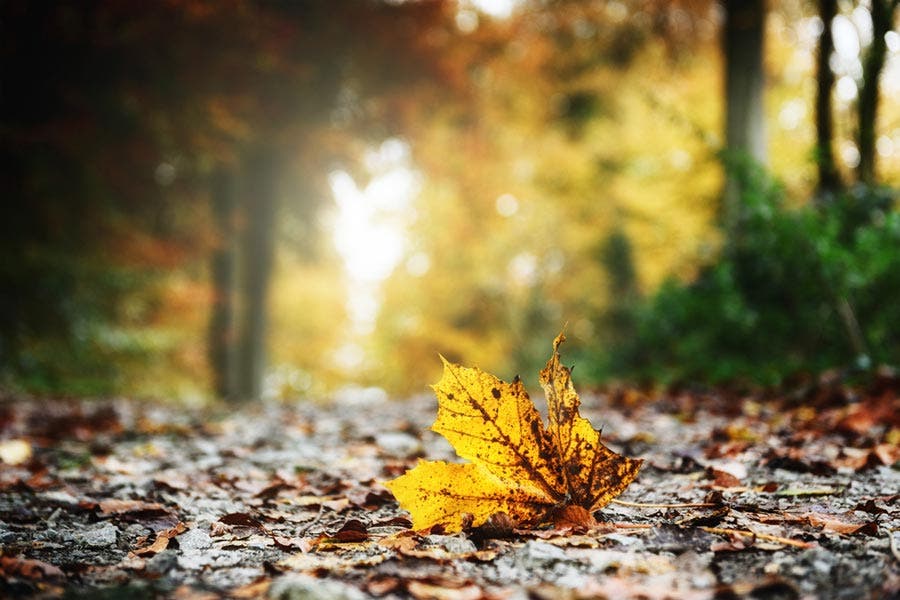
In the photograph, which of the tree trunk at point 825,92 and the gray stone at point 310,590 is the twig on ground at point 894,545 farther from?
the tree trunk at point 825,92

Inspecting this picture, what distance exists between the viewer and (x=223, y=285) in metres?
9.91

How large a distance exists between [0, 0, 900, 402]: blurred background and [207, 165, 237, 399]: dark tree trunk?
0.17ft

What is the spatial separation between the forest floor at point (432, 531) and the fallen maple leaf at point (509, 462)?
0.20ft

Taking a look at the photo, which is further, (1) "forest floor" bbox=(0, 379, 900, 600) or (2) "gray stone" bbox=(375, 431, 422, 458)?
(2) "gray stone" bbox=(375, 431, 422, 458)

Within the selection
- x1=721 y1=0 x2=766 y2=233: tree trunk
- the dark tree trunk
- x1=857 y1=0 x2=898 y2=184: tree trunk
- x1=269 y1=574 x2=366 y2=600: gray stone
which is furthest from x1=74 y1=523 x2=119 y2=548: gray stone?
the dark tree trunk

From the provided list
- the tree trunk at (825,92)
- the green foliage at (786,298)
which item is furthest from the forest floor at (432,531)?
the tree trunk at (825,92)

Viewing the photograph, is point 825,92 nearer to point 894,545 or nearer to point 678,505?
point 678,505

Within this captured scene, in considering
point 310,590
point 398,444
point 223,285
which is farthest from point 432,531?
point 223,285

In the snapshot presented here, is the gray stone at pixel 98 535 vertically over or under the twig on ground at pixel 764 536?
over

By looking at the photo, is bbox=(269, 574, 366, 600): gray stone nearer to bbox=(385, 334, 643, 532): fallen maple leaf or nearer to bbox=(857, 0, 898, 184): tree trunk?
bbox=(385, 334, 643, 532): fallen maple leaf

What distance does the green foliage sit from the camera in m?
3.89

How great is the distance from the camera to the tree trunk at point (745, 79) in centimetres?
689

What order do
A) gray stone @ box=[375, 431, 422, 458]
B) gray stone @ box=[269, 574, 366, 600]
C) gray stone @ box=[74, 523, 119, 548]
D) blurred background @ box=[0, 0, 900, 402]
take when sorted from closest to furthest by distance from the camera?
gray stone @ box=[269, 574, 366, 600], gray stone @ box=[74, 523, 119, 548], gray stone @ box=[375, 431, 422, 458], blurred background @ box=[0, 0, 900, 402]

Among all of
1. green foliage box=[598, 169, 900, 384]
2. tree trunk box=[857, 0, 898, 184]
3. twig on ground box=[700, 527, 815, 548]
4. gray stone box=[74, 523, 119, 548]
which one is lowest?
twig on ground box=[700, 527, 815, 548]
